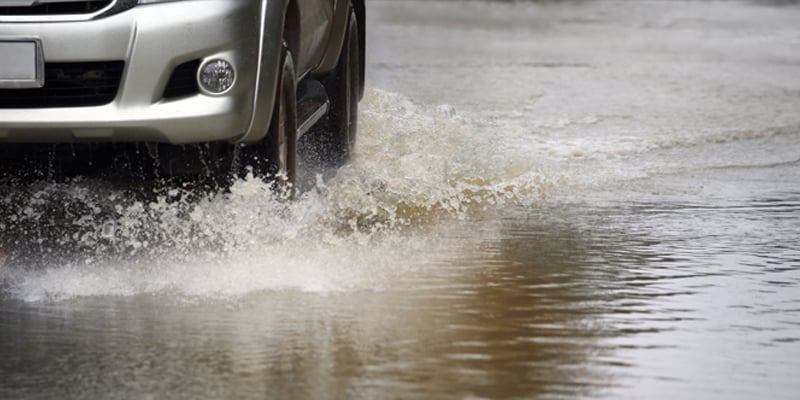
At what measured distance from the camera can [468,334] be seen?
5.73m

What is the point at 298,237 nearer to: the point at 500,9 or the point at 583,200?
the point at 583,200

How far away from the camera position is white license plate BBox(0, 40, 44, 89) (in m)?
6.75

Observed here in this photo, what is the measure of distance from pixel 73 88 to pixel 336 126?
3.27 metres

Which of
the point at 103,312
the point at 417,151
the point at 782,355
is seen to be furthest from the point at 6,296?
the point at 417,151

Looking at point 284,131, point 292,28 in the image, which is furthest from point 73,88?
point 292,28

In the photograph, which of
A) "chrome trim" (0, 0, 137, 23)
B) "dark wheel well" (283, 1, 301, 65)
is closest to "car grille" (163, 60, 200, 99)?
"chrome trim" (0, 0, 137, 23)

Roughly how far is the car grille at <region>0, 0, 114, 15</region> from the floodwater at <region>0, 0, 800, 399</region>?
0.96m

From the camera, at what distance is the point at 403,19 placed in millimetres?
27219

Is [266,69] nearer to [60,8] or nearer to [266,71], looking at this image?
[266,71]

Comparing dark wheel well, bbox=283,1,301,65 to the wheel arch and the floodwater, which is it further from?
the floodwater

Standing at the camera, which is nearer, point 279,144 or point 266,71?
point 266,71

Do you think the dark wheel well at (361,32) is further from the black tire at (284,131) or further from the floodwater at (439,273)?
the black tire at (284,131)

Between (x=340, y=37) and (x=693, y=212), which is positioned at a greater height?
(x=340, y=37)

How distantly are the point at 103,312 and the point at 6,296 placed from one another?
Answer: 1.79ft
